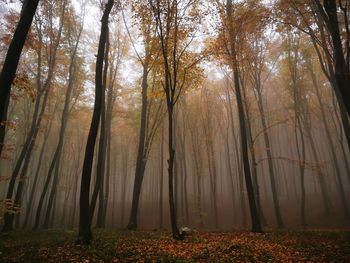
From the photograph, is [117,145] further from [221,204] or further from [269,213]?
[269,213]

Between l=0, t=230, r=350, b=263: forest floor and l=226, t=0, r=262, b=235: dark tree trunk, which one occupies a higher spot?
l=226, t=0, r=262, b=235: dark tree trunk

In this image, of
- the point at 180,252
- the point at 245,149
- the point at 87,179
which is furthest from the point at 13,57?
the point at 245,149

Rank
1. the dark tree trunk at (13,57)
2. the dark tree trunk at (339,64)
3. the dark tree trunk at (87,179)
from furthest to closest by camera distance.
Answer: the dark tree trunk at (87,179), the dark tree trunk at (339,64), the dark tree trunk at (13,57)

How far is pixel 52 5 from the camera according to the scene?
651 inches

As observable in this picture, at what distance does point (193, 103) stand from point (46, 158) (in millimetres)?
20476

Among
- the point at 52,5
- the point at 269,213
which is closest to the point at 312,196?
the point at 269,213

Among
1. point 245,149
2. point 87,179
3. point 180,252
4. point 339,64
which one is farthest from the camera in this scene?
point 245,149

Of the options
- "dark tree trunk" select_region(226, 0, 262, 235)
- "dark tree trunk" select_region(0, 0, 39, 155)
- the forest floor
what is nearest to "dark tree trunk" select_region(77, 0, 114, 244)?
the forest floor

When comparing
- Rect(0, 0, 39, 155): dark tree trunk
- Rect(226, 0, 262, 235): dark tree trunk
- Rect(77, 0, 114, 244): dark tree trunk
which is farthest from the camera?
Rect(226, 0, 262, 235): dark tree trunk

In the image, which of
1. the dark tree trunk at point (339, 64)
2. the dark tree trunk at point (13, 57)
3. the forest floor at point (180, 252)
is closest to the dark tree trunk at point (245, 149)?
the forest floor at point (180, 252)

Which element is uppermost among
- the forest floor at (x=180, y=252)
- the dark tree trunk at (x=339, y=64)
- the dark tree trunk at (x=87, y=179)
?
the dark tree trunk at (x=339, y=64)

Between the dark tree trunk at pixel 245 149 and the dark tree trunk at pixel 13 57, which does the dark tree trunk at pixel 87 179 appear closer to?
the dark tree trunk at pixel 13 57

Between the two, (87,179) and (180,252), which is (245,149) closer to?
(180,252)

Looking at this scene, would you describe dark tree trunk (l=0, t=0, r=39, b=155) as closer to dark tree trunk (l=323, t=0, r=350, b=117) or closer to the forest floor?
the forest floor
